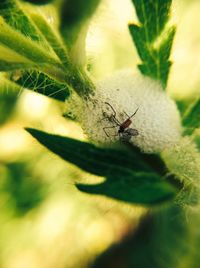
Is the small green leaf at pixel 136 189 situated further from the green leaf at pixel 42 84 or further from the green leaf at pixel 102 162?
the green leaf at pixel 42 84

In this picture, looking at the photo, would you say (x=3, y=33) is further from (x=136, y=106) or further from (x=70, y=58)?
(x=136, y=106)

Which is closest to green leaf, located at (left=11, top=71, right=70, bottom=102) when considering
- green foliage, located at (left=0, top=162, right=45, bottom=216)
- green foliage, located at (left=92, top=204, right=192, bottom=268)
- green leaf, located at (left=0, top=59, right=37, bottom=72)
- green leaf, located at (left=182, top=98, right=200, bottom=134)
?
green leaf, located at (left=0, top=59, right=37, bottom=72)

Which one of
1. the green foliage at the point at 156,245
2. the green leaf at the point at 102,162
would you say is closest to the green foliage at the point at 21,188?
the green foliage at the point at 156,245

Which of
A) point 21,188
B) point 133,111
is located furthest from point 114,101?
point 21,188

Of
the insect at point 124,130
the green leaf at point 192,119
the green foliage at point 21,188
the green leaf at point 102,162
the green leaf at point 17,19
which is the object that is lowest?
the green foliage at point 21,188

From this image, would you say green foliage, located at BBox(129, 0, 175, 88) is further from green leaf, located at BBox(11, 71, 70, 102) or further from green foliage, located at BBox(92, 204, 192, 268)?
green foliage, located at BBox(92, 204, 192, 268)

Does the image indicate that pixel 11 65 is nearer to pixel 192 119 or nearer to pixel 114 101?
pixel 114 101
